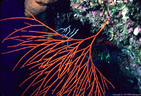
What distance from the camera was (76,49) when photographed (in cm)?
189

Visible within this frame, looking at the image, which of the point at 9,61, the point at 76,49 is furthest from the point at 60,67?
the point at 9,61

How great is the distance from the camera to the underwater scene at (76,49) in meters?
1.75

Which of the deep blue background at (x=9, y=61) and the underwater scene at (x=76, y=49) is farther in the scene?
the deep blue background at (x=9, y=61)

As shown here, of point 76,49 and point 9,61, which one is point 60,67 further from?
point 9,61

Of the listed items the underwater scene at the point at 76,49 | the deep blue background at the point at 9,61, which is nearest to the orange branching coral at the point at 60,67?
the underwater scene at the point at 76,49

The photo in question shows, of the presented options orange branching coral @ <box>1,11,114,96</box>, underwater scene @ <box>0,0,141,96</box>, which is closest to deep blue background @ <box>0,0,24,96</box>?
underwater scene @ <box>0,0,141,96</box>

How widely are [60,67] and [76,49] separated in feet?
1.44

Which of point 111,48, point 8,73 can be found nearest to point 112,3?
point 111,48

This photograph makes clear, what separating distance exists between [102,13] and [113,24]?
0.29m

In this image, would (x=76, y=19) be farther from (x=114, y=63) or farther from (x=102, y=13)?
(x=114, y=63)

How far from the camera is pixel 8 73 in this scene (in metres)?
2.84

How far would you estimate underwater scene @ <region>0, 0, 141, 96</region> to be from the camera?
1.75 m

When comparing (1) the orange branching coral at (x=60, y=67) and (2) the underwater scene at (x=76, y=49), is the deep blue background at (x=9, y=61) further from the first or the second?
(1) the orange branching coral at (x=60, y=67)

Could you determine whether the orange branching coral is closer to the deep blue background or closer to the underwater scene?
the underwater scene
